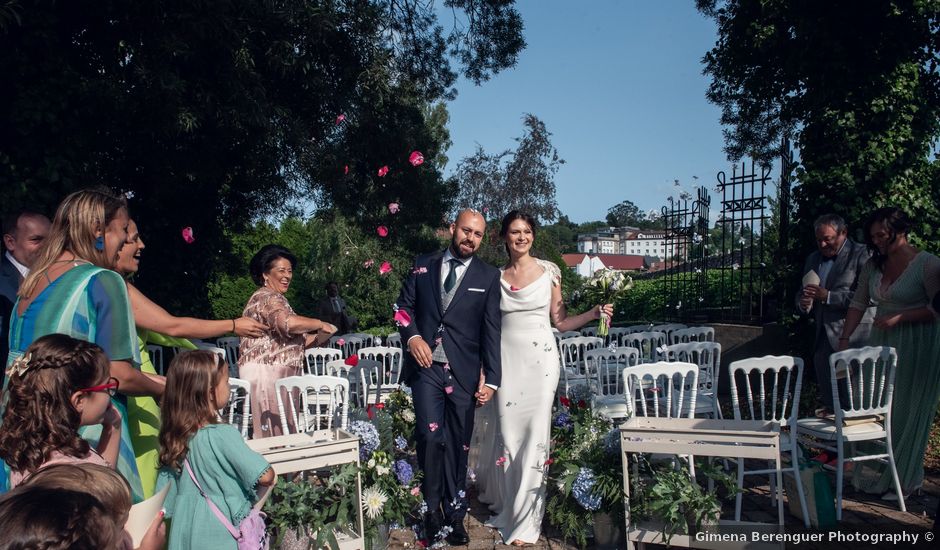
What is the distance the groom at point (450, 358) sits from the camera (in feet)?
13.6

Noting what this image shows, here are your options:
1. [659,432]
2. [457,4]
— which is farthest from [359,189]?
[659,432]

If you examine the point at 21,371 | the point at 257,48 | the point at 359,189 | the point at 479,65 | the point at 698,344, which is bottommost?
the point at 698,344

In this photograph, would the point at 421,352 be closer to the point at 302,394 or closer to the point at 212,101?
the point at 302,394

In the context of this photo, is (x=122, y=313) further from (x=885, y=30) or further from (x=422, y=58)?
(x=422, y=58)

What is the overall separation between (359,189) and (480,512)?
642 cm

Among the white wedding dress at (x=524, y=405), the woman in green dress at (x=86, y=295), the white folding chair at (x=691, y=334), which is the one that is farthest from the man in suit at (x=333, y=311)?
the woman in green dress at (x=86, y=295)

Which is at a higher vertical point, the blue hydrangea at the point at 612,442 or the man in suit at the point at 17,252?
the man in suit at the point at 17,252

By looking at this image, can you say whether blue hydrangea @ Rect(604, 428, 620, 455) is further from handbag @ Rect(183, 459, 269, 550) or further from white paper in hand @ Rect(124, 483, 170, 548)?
white paper in hand @ Rect(124, 483, 170, 548)

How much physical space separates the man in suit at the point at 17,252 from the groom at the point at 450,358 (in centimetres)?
208

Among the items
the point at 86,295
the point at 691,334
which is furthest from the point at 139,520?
the point at 691,334

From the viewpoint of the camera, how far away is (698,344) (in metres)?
5.97

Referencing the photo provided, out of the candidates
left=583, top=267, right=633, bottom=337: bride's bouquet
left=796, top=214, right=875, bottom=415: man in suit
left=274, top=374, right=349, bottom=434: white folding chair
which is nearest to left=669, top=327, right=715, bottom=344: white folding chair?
left=796, top=214, right=875, bottom=415: man in suit

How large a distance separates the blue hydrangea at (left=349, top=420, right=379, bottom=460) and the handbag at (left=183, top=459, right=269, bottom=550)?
117 cm

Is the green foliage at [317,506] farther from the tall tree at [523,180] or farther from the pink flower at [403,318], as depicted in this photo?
the tall tree at [523,180]
